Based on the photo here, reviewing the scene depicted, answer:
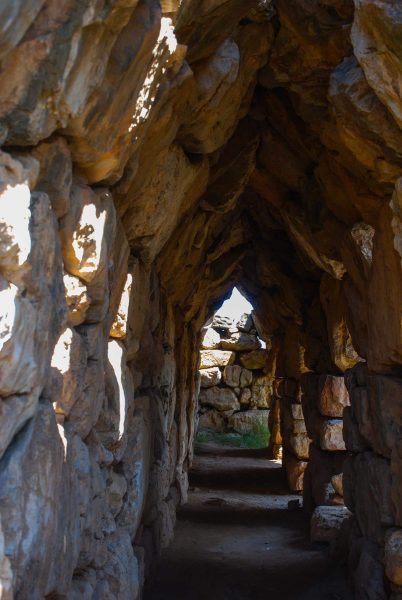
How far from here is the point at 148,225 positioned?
15.0 ft

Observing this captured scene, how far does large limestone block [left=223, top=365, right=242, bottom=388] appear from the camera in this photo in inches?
802

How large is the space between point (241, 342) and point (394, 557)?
1571cm

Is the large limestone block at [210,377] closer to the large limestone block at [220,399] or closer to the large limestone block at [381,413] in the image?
the large limestone block at [220,399]

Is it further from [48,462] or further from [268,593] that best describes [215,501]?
[48,462]

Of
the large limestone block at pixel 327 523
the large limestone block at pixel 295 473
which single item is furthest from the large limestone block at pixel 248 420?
the large limestone block at pixel 327 523

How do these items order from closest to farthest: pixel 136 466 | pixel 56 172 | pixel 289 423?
pixel 56 172 < pixel 136 466 < pixel 289 423

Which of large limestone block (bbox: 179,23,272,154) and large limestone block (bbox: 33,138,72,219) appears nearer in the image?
large limestone block (bbox: 33,138,72,219)

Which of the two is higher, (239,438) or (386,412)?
(386,412)

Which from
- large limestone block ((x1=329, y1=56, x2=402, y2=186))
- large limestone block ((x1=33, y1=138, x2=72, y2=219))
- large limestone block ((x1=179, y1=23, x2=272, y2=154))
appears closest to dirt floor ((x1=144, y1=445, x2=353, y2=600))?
large limestone block ((x1=329, y1=56, x2=402, y2=186))

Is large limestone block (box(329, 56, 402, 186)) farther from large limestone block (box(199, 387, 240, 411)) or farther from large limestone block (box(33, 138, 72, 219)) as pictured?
large limestone block (box(199, 387, 240, 411))

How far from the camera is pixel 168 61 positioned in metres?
3.33

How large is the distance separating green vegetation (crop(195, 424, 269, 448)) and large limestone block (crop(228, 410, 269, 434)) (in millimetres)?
103

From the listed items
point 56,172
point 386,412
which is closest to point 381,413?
point 386,412

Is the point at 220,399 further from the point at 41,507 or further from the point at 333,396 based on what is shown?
the point at 41,507
